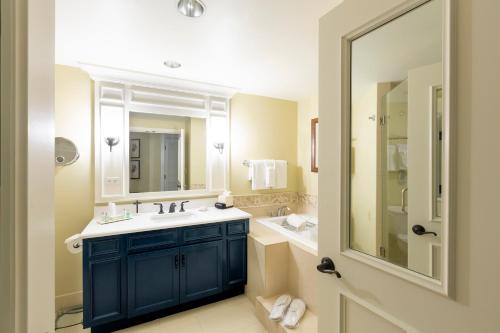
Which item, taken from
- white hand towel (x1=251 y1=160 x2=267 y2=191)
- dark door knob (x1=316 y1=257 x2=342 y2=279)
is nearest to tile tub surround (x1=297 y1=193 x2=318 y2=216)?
white hand towel (x1=251 y1=160 x2=267 y2=191)

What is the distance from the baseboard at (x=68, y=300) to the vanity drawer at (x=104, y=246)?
82 centimetres

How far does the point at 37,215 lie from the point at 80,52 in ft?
6.85

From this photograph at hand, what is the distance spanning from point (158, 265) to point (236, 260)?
2.58ft

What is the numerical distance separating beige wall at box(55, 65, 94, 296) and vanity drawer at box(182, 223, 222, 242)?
40.5 inches

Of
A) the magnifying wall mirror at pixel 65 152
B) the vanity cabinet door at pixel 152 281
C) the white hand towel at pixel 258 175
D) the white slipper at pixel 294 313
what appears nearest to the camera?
the white slipper at pixel 294 313

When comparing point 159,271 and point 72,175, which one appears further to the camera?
point 72,175

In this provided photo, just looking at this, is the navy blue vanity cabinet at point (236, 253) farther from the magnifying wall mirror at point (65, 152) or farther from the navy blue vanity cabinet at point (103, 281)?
the magnifying wall mirror at point (65, 152)

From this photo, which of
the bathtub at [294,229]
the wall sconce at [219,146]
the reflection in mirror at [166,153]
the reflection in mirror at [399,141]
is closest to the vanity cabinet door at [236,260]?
the bathtub at [294,229]

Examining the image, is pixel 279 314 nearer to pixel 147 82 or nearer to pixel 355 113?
pixel 355 113

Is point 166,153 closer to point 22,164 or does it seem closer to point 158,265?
point 158,265

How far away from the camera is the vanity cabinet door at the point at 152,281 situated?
1926 millimetres

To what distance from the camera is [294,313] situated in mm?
1847

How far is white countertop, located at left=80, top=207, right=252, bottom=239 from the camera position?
1.84 m

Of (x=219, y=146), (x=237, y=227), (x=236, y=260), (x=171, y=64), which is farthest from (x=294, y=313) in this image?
(x=171, y=64)
